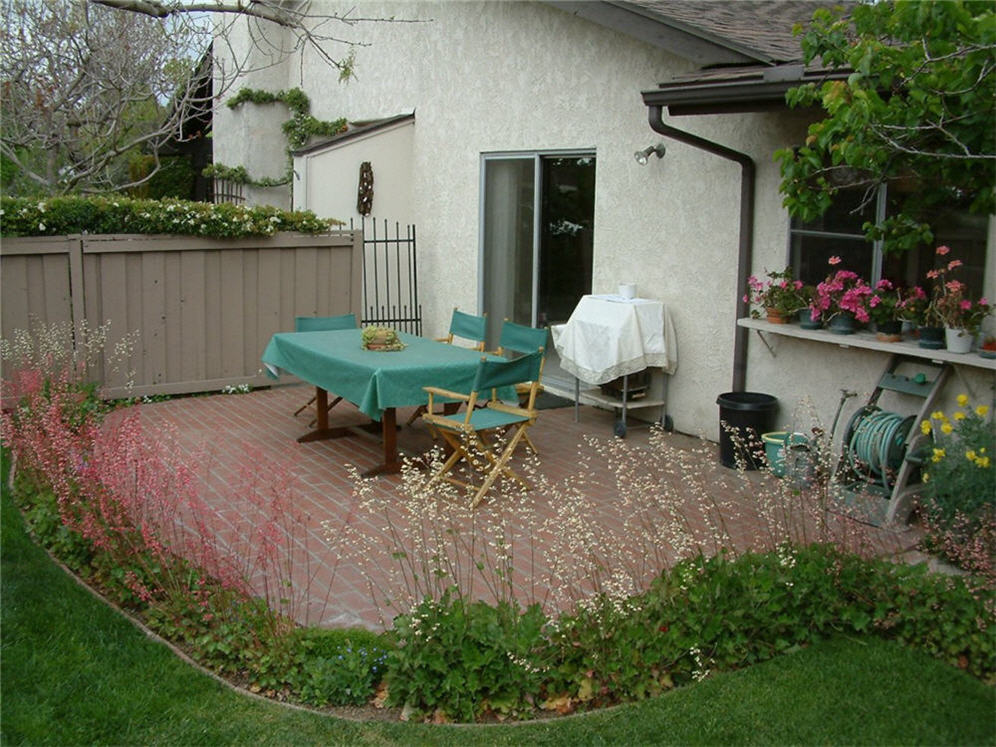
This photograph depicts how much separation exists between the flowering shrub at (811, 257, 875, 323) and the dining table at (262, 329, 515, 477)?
2.32m

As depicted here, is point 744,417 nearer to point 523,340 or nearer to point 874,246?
point 874,246

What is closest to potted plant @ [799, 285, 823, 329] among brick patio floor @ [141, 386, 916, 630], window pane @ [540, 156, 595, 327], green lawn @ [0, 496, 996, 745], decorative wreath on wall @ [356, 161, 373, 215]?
brick patio floor @ [141, 386, 916, 630]

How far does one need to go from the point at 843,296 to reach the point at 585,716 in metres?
4.10

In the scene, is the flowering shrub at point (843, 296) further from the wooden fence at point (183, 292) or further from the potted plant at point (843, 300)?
the wooden fence at point (183, 292)

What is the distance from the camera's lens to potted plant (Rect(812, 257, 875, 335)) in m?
6.96

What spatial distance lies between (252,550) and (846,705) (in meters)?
3.41

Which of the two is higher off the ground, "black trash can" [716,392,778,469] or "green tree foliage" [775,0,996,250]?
"green tree foliage" [775,0,996,250]

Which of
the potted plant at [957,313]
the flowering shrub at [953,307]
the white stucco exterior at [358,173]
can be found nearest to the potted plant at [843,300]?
the flowering shrub at [953,307]

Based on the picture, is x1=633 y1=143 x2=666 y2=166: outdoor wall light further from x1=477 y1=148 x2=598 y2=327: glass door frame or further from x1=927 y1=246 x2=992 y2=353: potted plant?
x1=927 y1=246 x2=992 y2=353: potted plant

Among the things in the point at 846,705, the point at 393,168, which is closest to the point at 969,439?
the point at 846,705

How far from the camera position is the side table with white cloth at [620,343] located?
857cm

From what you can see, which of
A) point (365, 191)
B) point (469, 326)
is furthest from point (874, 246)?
point (365, 191)

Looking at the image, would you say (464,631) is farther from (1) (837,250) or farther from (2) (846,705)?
(1) (837,250)

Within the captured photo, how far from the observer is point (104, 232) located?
385 inches
